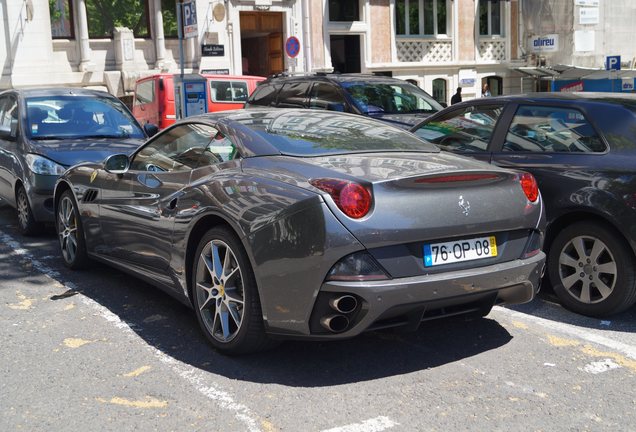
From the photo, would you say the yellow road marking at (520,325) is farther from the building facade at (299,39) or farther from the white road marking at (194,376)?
the building facade at (299,39)

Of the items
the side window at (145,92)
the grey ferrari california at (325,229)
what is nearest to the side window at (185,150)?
the grey ferrari california at (325,229)

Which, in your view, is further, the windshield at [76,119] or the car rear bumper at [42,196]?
the windshield at [76,119]

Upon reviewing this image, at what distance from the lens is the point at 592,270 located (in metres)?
5.69

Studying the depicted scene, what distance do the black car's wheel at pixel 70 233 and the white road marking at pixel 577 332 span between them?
3476mm

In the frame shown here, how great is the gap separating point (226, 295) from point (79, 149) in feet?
15.4

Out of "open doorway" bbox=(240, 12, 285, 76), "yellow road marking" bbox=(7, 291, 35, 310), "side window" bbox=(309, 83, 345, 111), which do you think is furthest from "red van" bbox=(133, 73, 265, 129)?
"yellow road marking" bbox=(7, 291, 35, 310)

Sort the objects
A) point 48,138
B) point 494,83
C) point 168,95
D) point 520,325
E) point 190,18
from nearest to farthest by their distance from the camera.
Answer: point 520,325 → point 48,138 → point 190,18 → point 168,95 → point 494,83

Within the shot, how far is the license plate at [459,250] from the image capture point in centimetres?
436

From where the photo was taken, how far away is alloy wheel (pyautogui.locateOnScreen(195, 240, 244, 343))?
467cm

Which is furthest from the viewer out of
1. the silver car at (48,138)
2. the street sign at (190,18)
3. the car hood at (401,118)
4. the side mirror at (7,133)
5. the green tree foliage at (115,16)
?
the green tree foliage at (115,16)

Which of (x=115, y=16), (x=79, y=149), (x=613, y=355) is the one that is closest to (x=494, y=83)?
(x=115, y=16)

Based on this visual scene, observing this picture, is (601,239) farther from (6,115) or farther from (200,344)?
(6,115)

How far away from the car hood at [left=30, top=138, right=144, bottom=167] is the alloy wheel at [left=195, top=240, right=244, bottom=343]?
12.8 feet

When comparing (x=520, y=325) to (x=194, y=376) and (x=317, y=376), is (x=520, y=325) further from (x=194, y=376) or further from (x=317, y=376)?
(x=194, y=376)
